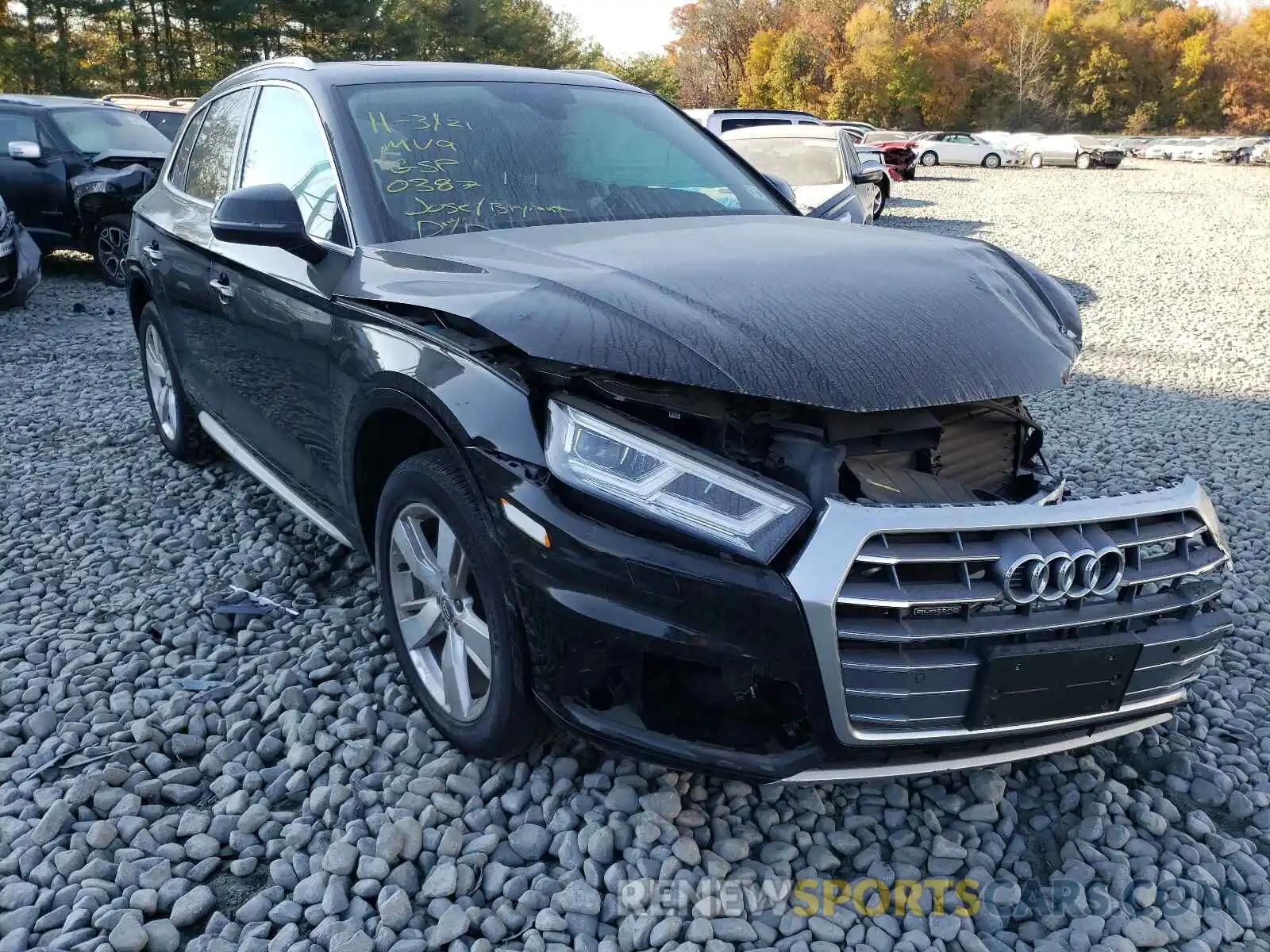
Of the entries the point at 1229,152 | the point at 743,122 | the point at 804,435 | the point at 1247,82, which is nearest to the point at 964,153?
the point at 1229,152

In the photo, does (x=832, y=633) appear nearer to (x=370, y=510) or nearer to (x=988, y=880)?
(x=988, y=880)

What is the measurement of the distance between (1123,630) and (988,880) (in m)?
0.64

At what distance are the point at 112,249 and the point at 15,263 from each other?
1.32 metres

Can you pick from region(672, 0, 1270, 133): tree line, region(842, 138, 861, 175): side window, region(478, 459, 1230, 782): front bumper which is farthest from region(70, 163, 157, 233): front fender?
region(672, 0, 1270, 133): tree line

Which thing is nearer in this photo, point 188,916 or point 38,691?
point 188,916

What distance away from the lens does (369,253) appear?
270 cm

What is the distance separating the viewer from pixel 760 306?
2244 mm


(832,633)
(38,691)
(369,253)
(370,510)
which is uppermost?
(369,253)

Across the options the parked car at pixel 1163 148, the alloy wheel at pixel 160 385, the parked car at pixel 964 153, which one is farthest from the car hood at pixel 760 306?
the parked car at pixel 1163 148

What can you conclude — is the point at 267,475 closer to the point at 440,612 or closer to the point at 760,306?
the point at 440,612

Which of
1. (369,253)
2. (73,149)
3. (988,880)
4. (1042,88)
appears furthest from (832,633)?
(1042,88)

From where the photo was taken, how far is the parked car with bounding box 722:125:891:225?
31.0ft

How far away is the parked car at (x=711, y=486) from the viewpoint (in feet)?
6.39

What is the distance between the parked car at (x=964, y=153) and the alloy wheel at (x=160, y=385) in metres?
36.5
